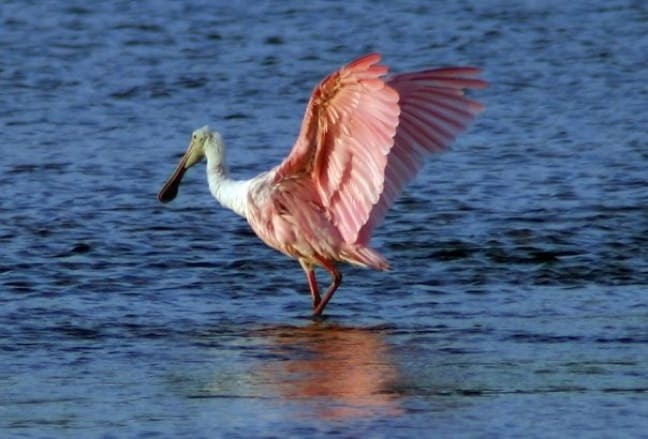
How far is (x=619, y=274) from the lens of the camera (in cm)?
892

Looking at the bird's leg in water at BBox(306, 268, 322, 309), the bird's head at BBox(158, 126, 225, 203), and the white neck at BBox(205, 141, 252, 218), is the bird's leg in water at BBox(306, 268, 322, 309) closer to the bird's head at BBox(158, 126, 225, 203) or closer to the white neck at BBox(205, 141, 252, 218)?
the white neck at BBox(205, 141, 252, 218)

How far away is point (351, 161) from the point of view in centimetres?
820

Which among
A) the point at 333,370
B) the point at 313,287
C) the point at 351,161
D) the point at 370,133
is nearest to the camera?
the point at 333,370

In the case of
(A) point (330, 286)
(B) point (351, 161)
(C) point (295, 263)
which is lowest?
(C) point (295, 263)

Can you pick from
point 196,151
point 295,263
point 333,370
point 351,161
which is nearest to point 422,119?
point 351,161

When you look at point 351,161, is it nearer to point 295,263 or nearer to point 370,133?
point 370,133

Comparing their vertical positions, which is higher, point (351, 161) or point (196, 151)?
point (351, 161)

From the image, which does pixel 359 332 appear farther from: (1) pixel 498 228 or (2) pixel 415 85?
(1) pixel 498 228

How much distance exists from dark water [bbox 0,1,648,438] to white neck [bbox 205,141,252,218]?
36 centimetres

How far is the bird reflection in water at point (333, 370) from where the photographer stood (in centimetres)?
643

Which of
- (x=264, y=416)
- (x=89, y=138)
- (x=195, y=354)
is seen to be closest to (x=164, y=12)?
(x=89, y=138)

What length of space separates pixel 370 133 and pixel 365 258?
66 cm

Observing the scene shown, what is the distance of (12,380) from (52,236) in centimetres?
314

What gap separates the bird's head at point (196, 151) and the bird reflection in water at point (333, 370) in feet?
4.87
